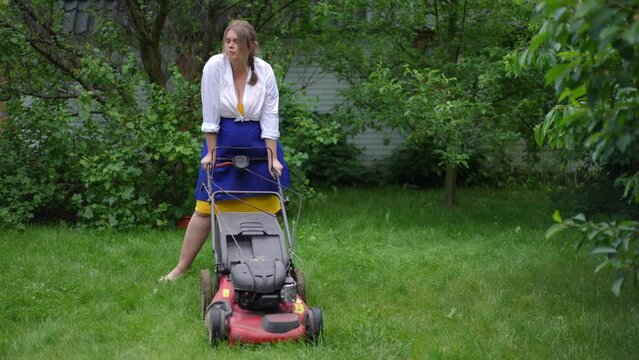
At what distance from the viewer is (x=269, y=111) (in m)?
5.15

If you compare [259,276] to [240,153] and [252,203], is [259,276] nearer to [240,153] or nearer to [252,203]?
[252,203]

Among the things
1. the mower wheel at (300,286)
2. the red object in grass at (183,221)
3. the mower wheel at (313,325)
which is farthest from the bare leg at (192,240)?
the red object in grass at (183,221)

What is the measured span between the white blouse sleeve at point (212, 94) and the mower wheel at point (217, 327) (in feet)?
4.42

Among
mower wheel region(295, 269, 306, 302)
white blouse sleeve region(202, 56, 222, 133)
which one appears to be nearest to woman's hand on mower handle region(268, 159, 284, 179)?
white blouse sleeve region(202, 56, 222, 133)

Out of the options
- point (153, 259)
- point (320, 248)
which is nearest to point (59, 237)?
point (153, 259)

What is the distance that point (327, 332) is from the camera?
4.52 m

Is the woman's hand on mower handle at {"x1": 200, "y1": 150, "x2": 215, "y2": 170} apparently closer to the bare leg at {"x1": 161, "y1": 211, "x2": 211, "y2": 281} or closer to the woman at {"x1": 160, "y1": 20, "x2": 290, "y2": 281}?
the woman at {"x1": 160, "y1": 20, "x2": 290, "y2": 281}

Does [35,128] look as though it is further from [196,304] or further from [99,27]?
[196,304]

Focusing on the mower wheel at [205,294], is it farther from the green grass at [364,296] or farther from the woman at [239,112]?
the woman at [239,112]

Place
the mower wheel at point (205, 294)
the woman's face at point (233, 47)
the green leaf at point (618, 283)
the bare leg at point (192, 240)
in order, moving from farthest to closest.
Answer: the bare leg at point (192, 240)
the woman's face at point (233, 47)
the mower wheel at point (205, 294)
the green leaf at point (618, 283)

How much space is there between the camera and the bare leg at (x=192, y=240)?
5.42 meters

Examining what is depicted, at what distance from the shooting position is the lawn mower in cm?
417

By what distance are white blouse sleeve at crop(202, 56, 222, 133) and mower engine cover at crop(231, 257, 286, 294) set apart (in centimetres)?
112

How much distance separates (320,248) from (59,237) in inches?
86.3
